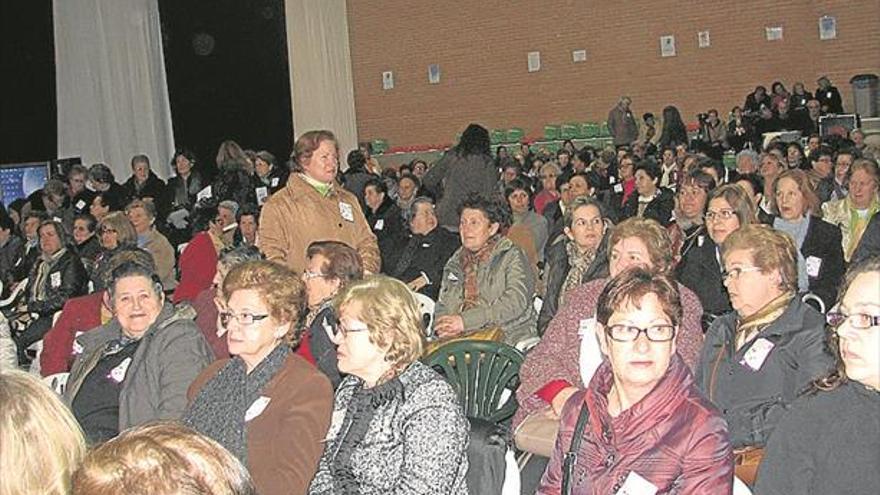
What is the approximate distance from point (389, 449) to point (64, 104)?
12224mm

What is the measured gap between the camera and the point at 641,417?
2.50 meters

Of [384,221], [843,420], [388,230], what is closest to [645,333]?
[843,420]

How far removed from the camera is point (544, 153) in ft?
47.6

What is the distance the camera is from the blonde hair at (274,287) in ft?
11.1

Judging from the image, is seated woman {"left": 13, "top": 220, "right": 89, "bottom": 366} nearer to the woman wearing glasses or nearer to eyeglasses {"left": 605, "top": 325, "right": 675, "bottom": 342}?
the woman wearing glasses

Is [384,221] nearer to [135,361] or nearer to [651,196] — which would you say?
[651,196]

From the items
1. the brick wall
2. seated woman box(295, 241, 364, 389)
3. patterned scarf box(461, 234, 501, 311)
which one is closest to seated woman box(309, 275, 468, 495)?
seated woman box(295, 241, 364, 389)

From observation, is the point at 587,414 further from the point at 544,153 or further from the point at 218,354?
the point at 544,153

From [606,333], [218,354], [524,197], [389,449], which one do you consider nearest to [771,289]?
[606,333]

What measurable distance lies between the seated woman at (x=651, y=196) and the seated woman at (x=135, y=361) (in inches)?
175

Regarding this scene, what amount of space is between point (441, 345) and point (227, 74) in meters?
11.9

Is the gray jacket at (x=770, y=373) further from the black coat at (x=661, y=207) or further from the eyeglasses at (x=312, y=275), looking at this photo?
the black coat at (x=661, y=207)

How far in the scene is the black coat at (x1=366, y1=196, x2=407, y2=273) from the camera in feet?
24.4

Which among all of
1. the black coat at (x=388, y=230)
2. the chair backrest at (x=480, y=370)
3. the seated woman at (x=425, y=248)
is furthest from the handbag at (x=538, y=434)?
the black coat at (x=388, y=230)
